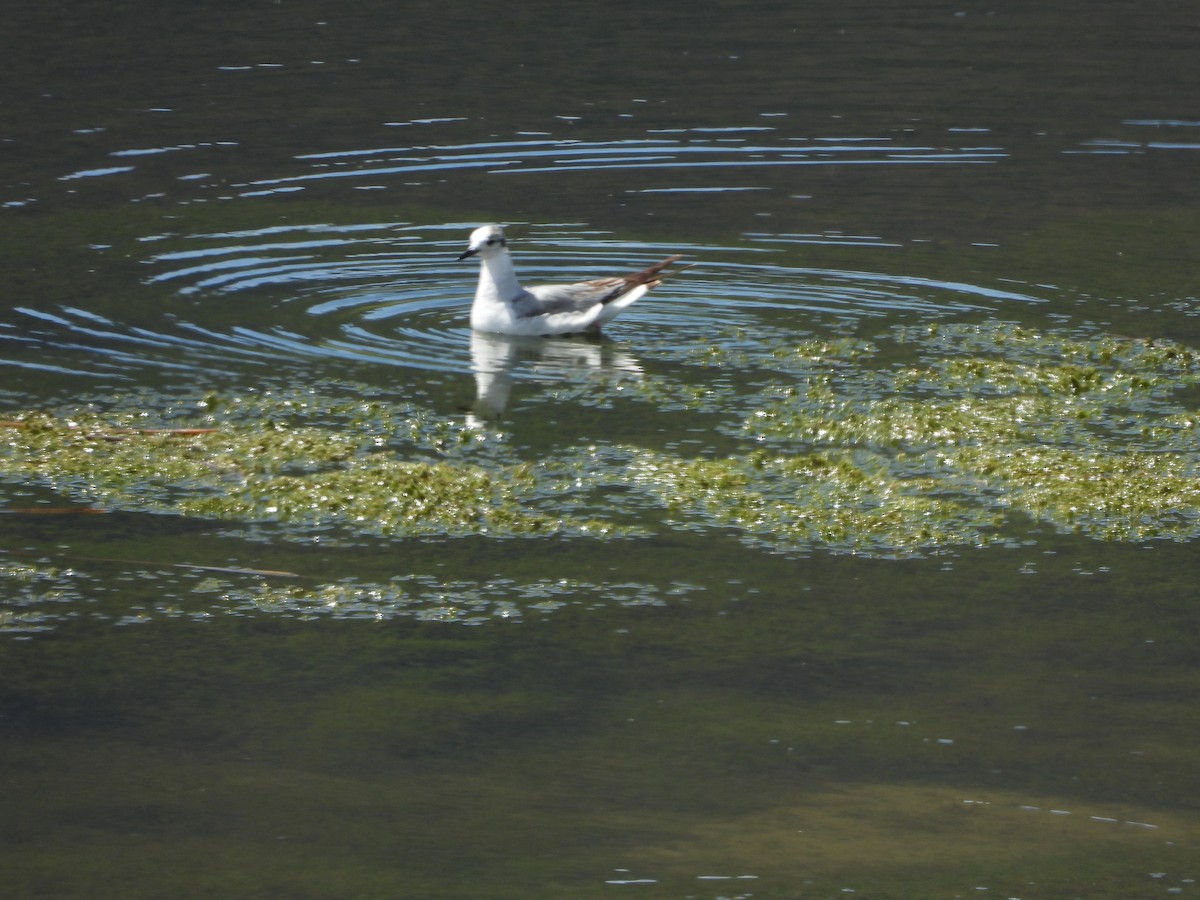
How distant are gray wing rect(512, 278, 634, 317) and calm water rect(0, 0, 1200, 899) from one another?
27 centimetres

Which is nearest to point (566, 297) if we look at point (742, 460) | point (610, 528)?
point (742, 460)

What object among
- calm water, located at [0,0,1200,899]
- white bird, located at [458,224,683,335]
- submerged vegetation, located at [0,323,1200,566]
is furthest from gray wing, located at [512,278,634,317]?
submerged vegetation, located at [0,323,1200,566]

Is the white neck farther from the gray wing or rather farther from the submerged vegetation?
the submerged vegetation

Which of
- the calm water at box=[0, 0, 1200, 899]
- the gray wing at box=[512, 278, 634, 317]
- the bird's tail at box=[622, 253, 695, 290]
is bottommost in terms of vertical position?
the calm water at box=[0, 0, 1200, 899]

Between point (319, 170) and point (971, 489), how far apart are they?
31.1 ft

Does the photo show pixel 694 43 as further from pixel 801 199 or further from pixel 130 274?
pixel 130 274

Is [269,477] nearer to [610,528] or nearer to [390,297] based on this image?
[610,528]

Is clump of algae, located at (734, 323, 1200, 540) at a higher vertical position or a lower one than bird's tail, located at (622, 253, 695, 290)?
lower

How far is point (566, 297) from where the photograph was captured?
1208 centimetres

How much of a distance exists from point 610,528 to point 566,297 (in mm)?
3871

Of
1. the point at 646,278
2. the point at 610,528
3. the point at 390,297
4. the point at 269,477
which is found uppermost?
the point at 646,278

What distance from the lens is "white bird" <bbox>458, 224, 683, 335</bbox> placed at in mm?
11953

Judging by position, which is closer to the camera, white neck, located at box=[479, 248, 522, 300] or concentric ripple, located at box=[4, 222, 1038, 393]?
concentric ripple, located at box=[4, 222, 1038, 393]

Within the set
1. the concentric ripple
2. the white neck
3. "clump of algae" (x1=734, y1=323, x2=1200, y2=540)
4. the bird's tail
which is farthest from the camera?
the bird's tail
